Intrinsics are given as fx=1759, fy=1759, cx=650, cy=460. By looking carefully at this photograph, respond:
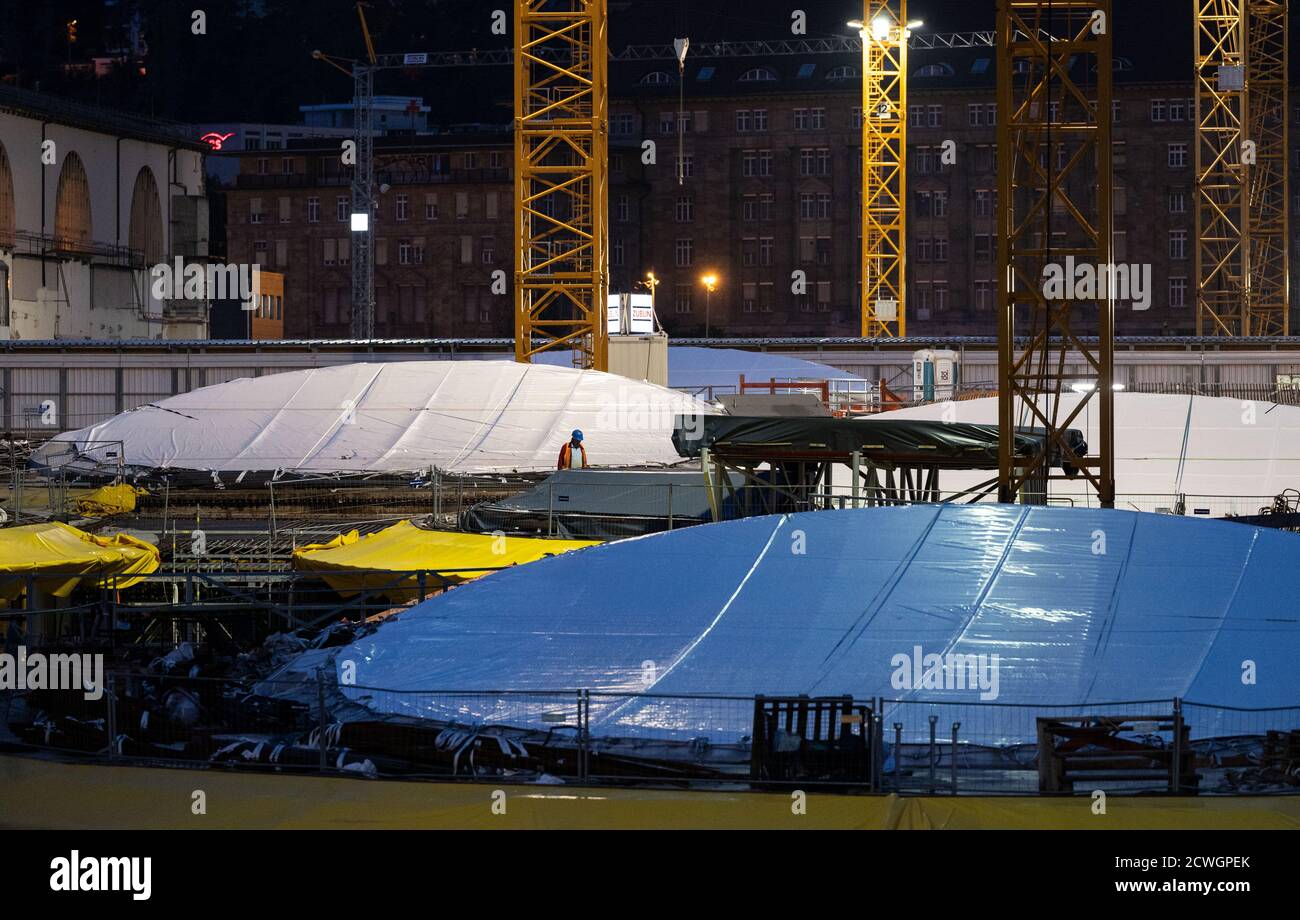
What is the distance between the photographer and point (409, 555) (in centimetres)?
3259

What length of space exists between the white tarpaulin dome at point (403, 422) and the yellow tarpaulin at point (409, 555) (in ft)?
35.8

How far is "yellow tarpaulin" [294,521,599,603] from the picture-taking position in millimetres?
31484

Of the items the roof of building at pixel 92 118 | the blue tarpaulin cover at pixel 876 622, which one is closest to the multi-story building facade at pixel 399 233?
the roof of building at pixel 92 118

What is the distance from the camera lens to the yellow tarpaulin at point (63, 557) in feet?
103

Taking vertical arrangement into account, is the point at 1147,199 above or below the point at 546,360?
above

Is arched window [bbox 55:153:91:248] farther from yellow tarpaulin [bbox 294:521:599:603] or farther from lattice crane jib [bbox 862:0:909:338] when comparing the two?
yellow tarpaulin [bbox 294:521:599:603]

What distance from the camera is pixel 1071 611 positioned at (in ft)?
67.3

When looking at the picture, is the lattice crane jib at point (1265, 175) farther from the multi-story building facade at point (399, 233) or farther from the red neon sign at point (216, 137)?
the red neon sign at point (216, 137)

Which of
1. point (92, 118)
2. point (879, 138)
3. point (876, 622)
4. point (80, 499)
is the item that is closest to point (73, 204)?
point (92, 118)

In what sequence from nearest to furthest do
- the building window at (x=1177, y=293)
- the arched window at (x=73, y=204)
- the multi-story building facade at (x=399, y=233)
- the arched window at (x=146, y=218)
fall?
the arched window at (x=73, y=204) < the arched window at (x=146, y=218) < the building window at (x=1177, y=293) < the multi-story building facade at (x=399, y=233)
